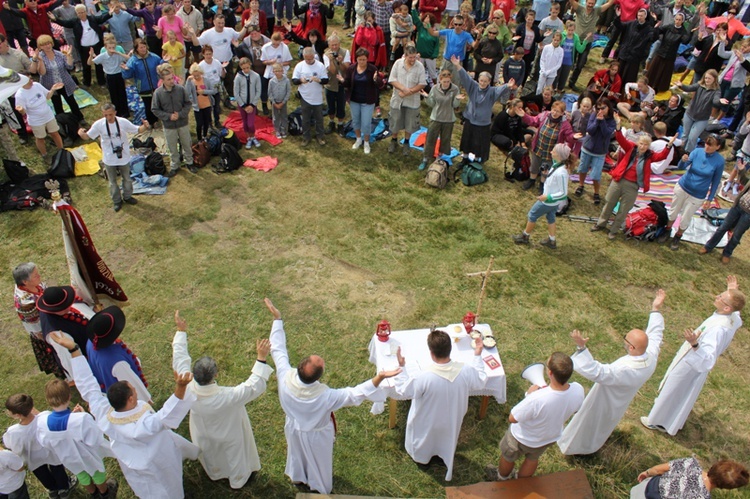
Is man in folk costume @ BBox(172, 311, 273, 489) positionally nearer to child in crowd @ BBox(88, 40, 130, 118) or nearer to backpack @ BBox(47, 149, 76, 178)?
backpack @ BBox(47, 149, 76, 178)

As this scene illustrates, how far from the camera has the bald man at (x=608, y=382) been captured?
18.5 feet

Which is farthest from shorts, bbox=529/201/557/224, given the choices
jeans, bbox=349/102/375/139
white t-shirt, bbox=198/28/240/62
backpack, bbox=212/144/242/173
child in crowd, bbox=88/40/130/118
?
child in crowd, bbox=88/40/130/118

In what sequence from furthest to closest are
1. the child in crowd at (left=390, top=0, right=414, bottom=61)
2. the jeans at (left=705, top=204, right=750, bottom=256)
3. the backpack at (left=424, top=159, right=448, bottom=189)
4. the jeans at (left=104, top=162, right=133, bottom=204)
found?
the child in crowd at (left=390, top=0, right=414, bottom=61), the backpack at (left=424, top=159, right=448, bottom=189), the jeans at (left=104, top=162, right=133, bottom=204), the jeans at (left=705, top=204, right=750, bottom=256)

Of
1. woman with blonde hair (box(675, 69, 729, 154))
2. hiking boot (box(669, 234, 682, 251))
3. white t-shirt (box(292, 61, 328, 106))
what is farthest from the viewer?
white t-shirt (box(292, 61, 328, 106))

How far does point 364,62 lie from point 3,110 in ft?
24.4

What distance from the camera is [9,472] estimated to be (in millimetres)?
5035

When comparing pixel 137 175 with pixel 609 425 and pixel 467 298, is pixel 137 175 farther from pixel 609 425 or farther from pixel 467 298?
pixel 609 425

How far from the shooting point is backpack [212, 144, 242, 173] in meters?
11.3

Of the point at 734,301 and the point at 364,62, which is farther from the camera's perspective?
the point at 364,62

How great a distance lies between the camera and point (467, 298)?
8.59m

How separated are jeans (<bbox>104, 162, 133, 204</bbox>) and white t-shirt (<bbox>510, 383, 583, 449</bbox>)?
26.1ft

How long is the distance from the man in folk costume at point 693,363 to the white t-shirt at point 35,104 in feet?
37.4

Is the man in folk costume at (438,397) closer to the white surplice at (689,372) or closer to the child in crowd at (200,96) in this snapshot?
the white surplice at (689,372)

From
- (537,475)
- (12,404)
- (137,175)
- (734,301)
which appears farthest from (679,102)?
(12,404)
